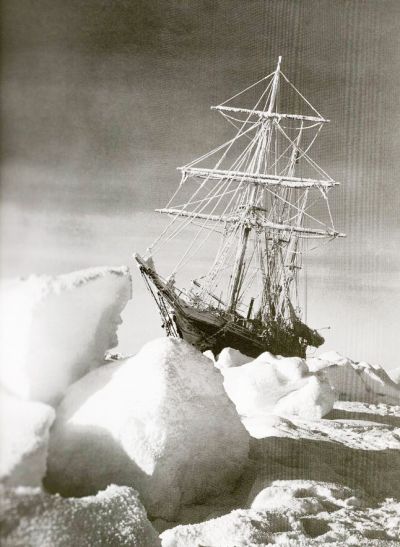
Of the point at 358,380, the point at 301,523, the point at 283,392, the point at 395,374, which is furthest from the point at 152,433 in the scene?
the point at 395,374

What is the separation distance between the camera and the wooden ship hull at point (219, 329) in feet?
35.4

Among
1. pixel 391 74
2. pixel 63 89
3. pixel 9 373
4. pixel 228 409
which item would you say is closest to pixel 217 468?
pixel 228 409

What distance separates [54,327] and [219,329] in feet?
32.6

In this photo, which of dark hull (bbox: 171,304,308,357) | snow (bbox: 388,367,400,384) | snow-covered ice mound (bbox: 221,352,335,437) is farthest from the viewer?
dark hull (bbox: 171,304,308,357)

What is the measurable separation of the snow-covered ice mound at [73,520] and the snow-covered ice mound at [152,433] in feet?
0.51

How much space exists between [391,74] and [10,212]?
422cm

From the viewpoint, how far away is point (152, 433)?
6.18ft

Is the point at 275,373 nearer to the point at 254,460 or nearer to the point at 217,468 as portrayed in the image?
the point at 254,460

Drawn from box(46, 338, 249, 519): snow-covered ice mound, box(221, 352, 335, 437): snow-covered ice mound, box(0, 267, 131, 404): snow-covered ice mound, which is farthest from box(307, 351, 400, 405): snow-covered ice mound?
box(0, 267, 131, 404): snow-covered ice mound

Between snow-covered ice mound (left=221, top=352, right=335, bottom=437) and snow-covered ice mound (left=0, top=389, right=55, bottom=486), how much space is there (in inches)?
113

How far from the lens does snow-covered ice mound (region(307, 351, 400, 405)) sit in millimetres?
6543

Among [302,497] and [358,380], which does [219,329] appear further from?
[302,497]

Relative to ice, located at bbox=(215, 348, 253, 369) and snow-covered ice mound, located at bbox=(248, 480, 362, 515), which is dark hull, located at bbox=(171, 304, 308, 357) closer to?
ice, located at bbox=(215, 348, 253, 369)

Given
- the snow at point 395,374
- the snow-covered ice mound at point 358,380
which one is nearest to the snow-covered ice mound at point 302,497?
the snow-covered ice mound at point 358,380
